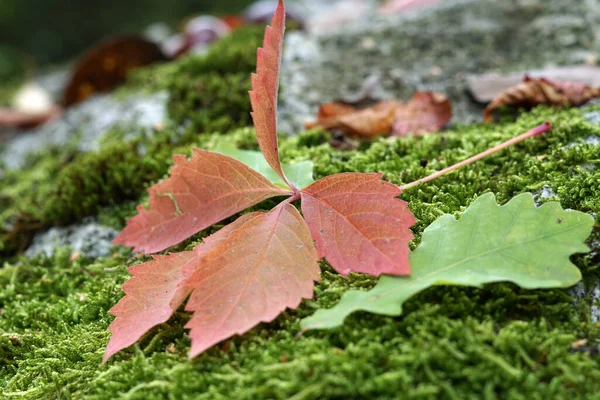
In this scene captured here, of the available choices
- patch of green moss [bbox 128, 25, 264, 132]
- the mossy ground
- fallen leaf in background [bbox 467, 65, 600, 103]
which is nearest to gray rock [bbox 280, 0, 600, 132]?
fallen leaf in background [bbox 467, 65, 600, 103]

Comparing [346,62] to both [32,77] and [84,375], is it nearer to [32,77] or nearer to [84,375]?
[84,375]

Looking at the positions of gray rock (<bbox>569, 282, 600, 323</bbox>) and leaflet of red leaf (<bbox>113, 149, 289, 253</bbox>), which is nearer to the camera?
gray rock (<bbox>569, 282, 600, 323</bbox>)

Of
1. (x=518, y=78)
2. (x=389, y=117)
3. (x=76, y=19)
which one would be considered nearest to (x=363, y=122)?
(x=389, y=117)

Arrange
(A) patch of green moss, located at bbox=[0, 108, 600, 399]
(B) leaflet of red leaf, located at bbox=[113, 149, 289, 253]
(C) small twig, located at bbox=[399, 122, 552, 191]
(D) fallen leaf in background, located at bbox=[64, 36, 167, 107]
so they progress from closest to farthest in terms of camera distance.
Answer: (A) patch of green moss, located at bbox=[0, 108, 600, 399] < (B) leaflet of red leaf, located at bbox=[113, 149, 289, 253] < (C) small twig, located at bbox=[399, 122, 552, 191] < (D) fallen leaf in background, located at bbox=[64, 36, 167, 107]

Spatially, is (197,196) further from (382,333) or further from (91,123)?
(91,123)

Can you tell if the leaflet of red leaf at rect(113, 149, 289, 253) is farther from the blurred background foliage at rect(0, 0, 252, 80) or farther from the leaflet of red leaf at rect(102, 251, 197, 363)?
the blurred background foliage at rect(0, 0, 252, 80)

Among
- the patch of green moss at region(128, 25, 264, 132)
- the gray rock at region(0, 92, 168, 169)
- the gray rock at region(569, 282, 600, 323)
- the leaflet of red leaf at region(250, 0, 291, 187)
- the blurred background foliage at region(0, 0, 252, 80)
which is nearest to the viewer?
the gray rock at region(569, 282, 600, 323)
